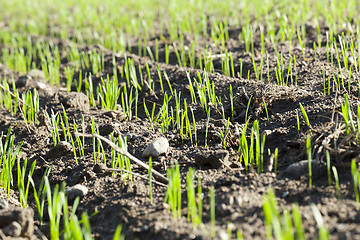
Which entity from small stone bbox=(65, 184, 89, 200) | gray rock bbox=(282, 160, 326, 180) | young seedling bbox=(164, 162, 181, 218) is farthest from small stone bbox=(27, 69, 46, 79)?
gray rock bbox=(282, 160, 326, 180)

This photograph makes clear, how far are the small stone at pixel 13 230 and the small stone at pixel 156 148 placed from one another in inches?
32.8

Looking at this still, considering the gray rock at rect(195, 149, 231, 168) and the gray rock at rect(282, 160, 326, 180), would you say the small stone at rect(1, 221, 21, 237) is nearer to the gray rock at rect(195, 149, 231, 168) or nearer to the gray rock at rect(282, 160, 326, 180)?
the gray rock at rect(195, 149, 231, 168)

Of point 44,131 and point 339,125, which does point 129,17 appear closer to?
point 44,131

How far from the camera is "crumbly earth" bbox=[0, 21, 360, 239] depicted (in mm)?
1650

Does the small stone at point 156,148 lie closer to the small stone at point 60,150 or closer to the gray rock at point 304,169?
the small stone at point 60,150

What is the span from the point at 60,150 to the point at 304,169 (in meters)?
1.44

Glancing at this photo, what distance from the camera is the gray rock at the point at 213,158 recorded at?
2119 millimetres

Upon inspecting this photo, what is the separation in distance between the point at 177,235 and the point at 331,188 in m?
0.70

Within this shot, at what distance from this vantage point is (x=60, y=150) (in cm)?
252

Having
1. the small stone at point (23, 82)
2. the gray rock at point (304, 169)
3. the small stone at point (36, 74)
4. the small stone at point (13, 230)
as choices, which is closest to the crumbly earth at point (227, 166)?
the gray rock at point (304, 169)

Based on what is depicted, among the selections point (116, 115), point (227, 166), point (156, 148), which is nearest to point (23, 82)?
point (116, 115)

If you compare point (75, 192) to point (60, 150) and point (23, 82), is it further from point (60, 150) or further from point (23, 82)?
point (23, 82)

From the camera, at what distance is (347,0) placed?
5031 millimetres

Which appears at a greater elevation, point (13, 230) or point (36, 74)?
A: point (36, 74)
